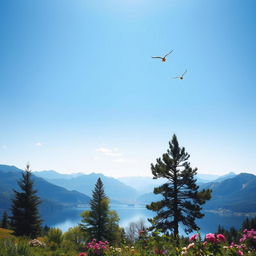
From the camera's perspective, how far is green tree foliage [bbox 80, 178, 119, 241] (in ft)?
105

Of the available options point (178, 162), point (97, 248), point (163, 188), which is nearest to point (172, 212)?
point (163, 188)

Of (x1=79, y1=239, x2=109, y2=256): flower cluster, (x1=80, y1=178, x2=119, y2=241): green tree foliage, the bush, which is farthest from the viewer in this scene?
(x1=80, y1=178, x2=119, y2=241): green tree foliage

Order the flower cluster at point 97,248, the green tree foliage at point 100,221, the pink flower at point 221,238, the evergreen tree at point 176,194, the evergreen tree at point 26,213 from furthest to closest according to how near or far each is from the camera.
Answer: the green tree foliage at point 100,221, the evergreen tree at point 26,213, the evergreen tree at point 176,194, the flower cluster at point 97,248, the pink flower at point 221,238

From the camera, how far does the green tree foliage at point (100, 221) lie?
31969 millimetres

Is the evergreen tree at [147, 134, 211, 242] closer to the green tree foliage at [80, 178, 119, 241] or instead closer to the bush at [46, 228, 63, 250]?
the bush at [46, 228, 63, 250]

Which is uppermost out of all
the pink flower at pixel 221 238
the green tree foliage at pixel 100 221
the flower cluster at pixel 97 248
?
the pink flower at pixel 221 238

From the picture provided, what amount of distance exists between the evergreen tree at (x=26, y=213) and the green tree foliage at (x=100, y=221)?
7.09 m

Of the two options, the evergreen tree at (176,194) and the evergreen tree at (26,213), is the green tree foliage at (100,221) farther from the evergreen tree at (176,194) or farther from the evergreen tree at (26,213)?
the evergreen tree at (176,194)

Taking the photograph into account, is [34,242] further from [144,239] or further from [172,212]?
[172,212]

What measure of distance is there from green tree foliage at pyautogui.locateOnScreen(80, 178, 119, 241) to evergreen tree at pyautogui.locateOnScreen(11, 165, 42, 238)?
7089 mm

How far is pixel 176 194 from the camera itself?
2102 cm

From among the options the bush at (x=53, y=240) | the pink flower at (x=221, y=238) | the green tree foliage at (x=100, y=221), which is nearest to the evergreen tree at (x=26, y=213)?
the green tree foliage at (x=100, y=221)

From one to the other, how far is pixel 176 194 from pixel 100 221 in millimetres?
16669

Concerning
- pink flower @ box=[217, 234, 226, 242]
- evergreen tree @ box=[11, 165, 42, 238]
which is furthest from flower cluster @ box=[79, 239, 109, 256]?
evergreen tree @ box=[11, 165, 42, 238]
